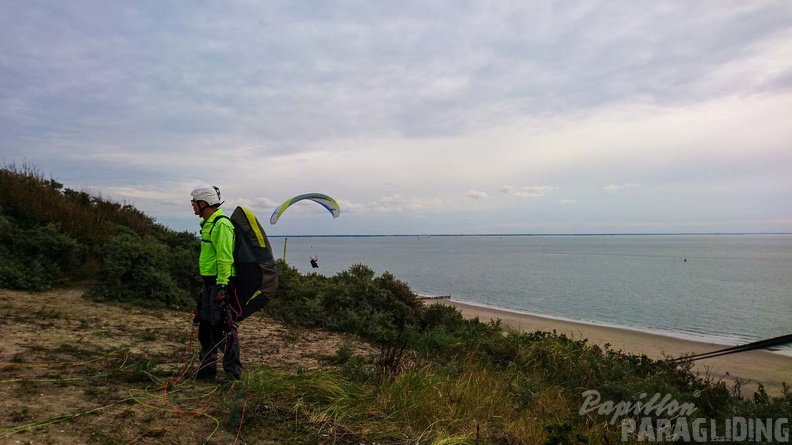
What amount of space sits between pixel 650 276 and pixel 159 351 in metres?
43.6

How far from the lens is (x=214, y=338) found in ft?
17.4

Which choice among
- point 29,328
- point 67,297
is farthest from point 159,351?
point 67,297

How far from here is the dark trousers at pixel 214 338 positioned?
5.08 m

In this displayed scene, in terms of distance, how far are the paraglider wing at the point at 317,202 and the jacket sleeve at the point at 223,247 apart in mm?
5016

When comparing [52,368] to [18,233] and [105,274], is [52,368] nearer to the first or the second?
[105,274]

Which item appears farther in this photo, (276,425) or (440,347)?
(440,347)

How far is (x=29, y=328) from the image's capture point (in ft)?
22.3

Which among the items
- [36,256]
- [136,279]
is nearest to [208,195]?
[136,279]

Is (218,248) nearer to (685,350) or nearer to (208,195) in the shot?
(208,195)

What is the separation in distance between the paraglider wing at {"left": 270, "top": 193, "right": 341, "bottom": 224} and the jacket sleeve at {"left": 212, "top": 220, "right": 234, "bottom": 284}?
5.02 meters

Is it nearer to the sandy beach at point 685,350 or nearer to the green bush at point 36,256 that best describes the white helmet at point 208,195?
the green bush at point 36,256

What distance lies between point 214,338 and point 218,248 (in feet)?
3.71

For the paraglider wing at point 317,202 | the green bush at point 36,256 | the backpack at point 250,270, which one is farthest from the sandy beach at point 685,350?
the green bush at point 36,256

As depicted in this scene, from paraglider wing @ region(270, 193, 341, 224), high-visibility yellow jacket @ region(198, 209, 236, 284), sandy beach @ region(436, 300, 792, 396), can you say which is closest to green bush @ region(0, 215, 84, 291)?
paraglider wing @ region(270, 193, 341, 224)
